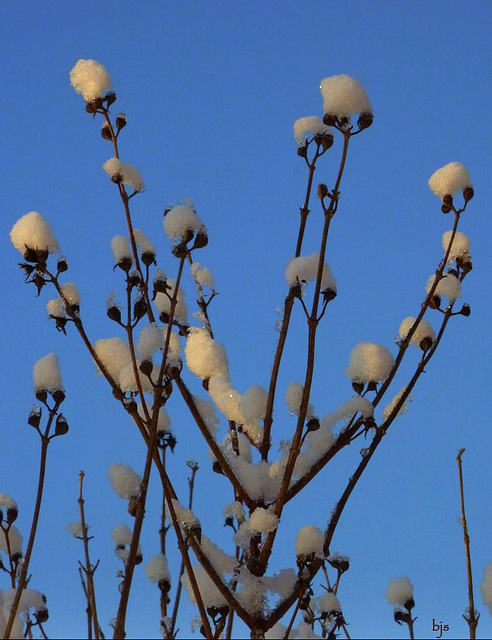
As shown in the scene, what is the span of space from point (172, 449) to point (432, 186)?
123 cm

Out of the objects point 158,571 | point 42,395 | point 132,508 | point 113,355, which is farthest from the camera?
point 158,571

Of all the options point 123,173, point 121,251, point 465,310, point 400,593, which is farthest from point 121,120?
point 400,593

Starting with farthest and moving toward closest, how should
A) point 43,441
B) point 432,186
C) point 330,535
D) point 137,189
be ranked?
point 432,186, point 137,189, point 330,535, point 43,441

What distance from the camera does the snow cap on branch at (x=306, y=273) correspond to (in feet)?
7.19

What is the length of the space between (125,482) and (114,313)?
1.58ft

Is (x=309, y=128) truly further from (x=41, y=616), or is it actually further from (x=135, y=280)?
(x=41, y=616)

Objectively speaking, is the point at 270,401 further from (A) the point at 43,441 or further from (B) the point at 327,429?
(A) the point at 43,441

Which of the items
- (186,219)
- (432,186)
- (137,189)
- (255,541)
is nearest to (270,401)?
(255,541)

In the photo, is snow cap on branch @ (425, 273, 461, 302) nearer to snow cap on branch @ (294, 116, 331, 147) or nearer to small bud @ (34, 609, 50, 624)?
snow cap on branch @ (294, 116, 331, 147)

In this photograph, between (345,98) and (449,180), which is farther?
(449,180)

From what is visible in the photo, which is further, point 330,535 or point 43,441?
point 330,535

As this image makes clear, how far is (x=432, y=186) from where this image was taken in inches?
100

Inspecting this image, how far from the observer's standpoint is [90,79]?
248cm

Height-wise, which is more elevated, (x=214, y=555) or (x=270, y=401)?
(x=270, y=401)
